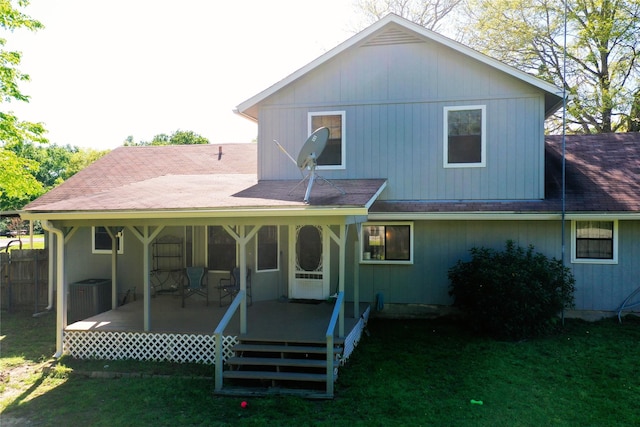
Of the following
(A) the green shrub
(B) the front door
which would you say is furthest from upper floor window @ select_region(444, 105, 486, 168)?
(B) the front door

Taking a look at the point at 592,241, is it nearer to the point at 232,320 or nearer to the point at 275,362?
the point at 275,362

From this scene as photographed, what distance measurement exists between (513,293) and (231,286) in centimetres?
582

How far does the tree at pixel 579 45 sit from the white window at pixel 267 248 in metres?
15.0

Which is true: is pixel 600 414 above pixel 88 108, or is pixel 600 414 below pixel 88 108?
below

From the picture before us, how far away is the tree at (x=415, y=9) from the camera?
826 inches

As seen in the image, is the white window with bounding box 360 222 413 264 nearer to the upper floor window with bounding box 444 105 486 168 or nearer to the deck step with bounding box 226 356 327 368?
the upper floor window with bounding box 444 105 486 168

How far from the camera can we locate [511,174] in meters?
9.77

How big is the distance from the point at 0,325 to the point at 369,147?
31.6 feet

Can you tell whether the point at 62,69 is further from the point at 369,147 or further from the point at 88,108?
the point at 88,108

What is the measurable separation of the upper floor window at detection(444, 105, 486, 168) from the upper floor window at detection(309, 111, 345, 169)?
2.37 m

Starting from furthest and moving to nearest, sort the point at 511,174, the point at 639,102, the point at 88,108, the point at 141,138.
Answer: the point at 141,138 → the point at 88,108 → the point at 639,102 → the point at 511,174

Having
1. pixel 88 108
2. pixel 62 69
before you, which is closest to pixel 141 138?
pixel 88 108

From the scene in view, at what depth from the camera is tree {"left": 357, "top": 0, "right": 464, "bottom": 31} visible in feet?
68.8

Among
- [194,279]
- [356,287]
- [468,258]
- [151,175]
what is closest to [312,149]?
[356,287]
